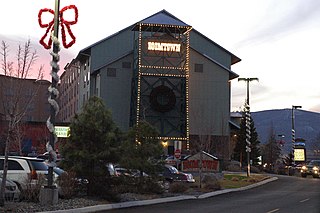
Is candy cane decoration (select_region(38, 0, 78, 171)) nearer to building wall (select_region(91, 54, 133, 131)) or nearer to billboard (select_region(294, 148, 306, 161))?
building wall (select_region(91, 54, 133, 131))

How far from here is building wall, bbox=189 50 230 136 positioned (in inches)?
2413

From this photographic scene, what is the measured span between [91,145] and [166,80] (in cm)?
3842

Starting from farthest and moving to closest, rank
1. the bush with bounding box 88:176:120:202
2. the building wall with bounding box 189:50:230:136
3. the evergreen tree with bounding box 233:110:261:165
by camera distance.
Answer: the evergreen tree with bounding box 233:110:261:165, the building wall with bounding box 189:50:230:136, the bush with bounding box 88:176:120:202

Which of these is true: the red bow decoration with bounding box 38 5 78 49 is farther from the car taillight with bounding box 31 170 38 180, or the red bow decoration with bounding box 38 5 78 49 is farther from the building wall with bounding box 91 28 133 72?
the building wall with bounding box 91 28 133 72

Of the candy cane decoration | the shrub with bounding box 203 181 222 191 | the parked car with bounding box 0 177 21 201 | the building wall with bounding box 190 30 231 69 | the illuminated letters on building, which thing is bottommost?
the shrub with bounding box 203 181 222 191

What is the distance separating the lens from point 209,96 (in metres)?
62.8

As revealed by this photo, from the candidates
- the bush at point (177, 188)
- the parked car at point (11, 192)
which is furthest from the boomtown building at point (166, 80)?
the parked car at point (11, 192)

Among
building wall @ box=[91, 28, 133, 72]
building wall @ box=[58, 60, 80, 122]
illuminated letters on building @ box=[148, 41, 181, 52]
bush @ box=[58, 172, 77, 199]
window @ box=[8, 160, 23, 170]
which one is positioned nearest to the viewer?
window @ box=[8, 160, 23, 170]

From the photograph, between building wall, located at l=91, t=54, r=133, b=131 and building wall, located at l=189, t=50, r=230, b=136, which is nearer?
building wall, located at l=91, t=54, r=133, b=131

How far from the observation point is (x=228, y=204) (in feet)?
69.2

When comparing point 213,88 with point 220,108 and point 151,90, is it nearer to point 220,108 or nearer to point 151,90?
point 220,108

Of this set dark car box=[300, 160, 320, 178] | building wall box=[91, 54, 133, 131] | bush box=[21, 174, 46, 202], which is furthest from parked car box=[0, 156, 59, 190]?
building wall box=[91, 54, 133, 131]

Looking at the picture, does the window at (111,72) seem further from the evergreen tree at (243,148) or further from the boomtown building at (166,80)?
the evergreen tree at (243,148)

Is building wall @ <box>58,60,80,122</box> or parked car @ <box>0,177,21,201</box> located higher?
building wall @ <box>58,60,80,122</box>
